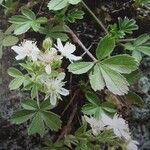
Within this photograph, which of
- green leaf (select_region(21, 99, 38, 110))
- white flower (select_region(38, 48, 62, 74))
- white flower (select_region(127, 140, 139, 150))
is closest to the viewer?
white flower (select_region(38, 48, 62, 74))

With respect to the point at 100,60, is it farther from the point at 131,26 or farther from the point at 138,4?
the point at 138,4

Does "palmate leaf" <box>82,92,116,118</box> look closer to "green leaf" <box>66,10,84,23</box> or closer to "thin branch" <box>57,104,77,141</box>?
"thin branch" <box>57,104,77,141</box>

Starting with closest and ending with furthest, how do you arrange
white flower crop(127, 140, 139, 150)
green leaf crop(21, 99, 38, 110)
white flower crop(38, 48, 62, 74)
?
white flower crop(38, 48, 62, 74) → green leaf crop(21, 99, 38, 110) → white flower crop(127, 140, 139, 150)

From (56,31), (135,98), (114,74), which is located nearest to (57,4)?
(56,31)

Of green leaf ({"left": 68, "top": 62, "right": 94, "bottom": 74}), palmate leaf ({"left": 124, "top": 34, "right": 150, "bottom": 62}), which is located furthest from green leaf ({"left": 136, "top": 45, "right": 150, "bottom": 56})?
green leaf ({"left": 68, "top": 62, "right": 94, "bottom": 74})

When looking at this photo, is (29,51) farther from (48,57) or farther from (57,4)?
(57,4)

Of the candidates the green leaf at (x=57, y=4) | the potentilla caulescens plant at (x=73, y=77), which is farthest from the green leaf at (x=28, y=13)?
the green leaf at (x=57, y=4)
